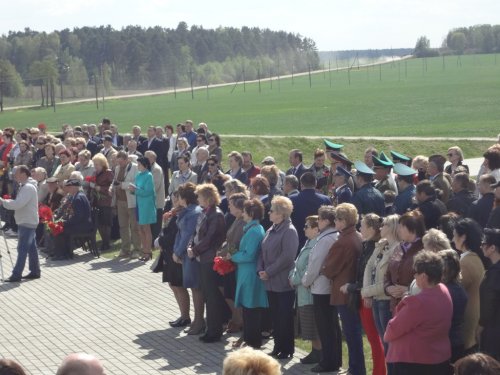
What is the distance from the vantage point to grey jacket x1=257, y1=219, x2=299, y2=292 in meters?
11.7

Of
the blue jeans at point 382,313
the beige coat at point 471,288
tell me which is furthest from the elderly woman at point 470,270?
the blue jeans at point 382,313

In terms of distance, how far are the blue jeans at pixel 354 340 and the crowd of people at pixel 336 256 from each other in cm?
1

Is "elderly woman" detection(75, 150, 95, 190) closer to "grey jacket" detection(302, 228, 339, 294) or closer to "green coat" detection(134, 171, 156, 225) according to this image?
"green coat" detection(134, 171, 156, 225)

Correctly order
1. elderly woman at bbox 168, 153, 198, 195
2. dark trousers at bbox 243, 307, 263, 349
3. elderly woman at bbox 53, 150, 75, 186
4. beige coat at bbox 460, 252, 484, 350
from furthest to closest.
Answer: elderly woman at bbox 53, 150, 75, 186 → elderly woman at bbox 168, 153, 198, 195 → dark trousers at bbox 243, 307, 263, 349 → beige coat at bbox 460, 252, 484, 350

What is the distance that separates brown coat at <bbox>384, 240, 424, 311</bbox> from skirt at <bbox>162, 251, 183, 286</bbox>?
14.1 feet

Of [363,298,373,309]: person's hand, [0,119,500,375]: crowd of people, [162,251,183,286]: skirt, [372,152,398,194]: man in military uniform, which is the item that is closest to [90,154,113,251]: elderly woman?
[0,119,500,375]: crowd of people

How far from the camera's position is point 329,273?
35.7 ft

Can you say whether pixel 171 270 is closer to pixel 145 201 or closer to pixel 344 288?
pixel 344 288

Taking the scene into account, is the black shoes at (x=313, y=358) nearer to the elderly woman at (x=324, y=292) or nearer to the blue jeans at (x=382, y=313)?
the elderly woman at (x=324, y=292)

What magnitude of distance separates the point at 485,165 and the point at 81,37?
177 m

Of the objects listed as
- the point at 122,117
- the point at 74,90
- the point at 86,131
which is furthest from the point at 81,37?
the point at 86,131

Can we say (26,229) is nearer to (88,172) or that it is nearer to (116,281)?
(116,281)

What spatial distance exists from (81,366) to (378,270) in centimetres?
511

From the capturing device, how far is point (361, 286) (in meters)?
10.6
